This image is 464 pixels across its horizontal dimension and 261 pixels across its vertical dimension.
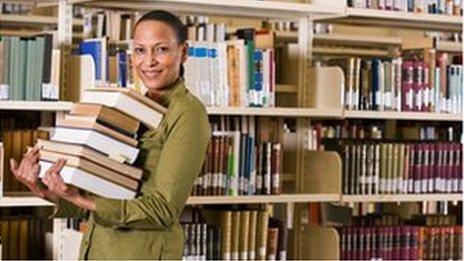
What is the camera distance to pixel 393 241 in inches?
196

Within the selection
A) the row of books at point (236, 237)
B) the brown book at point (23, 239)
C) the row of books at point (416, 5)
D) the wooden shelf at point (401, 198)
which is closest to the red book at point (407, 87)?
the row of books at point (416, 5)

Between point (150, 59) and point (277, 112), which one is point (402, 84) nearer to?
point (277, 112)

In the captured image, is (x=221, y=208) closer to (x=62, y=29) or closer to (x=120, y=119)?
(x=62, y=29)

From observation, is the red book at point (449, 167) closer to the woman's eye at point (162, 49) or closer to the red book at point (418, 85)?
the red book at point (418, 85)

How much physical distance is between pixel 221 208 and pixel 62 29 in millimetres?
1040

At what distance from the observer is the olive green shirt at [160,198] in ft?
8.20

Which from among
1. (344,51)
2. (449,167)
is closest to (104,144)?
(449,167)

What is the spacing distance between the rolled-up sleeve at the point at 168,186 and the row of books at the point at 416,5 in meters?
2.35

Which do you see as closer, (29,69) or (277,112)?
(29,69)

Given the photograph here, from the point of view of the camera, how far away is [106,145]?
8.46ft

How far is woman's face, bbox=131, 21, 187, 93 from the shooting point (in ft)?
8.46

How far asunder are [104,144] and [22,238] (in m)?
1.83

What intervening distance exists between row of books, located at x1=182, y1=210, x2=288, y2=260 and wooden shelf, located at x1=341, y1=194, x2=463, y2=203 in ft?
1.10

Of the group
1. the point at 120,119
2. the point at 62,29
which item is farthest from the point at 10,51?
the point at 120,119
